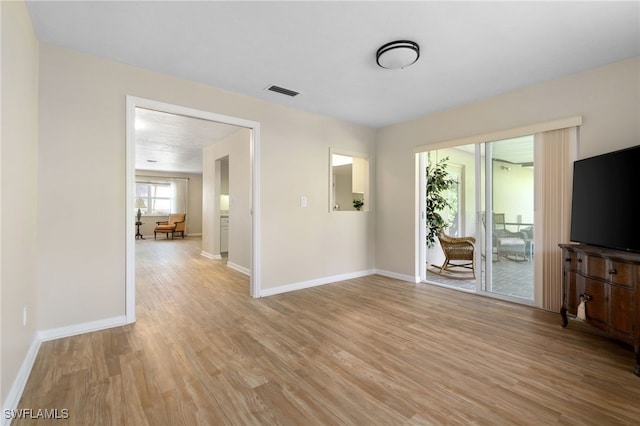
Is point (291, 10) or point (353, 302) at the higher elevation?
point (291, 10)

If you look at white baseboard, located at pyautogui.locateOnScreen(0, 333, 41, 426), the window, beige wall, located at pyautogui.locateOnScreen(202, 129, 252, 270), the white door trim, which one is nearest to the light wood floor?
white baseboard, located at pyautogui.locateOnScreen(0, 333, 41, 426)

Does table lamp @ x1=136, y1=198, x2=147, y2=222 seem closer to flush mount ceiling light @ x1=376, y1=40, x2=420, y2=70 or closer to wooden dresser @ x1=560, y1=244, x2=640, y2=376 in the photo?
flush mount ceiling light @ x1=376, y1=40, x2=420, y2=70

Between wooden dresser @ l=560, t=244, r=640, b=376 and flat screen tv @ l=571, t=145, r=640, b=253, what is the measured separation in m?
0.13

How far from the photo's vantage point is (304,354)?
7.16 feet

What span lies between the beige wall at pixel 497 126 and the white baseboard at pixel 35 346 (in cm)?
377

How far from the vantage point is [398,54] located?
2.40 m

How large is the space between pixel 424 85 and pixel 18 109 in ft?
11.4

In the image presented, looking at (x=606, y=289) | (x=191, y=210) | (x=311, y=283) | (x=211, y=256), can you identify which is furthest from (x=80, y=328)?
(x=191, y=210)

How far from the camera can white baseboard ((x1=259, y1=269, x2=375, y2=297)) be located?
3737 mm

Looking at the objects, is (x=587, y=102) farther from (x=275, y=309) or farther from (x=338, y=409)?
(x=275, y=309)

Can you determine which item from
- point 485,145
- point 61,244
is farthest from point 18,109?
point 485,145

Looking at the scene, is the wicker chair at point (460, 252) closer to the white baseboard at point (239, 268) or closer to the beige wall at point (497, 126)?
the beige wall at point (497, 126)

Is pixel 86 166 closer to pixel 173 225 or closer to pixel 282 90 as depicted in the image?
pixel 282 90

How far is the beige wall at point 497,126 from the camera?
2.65 m
